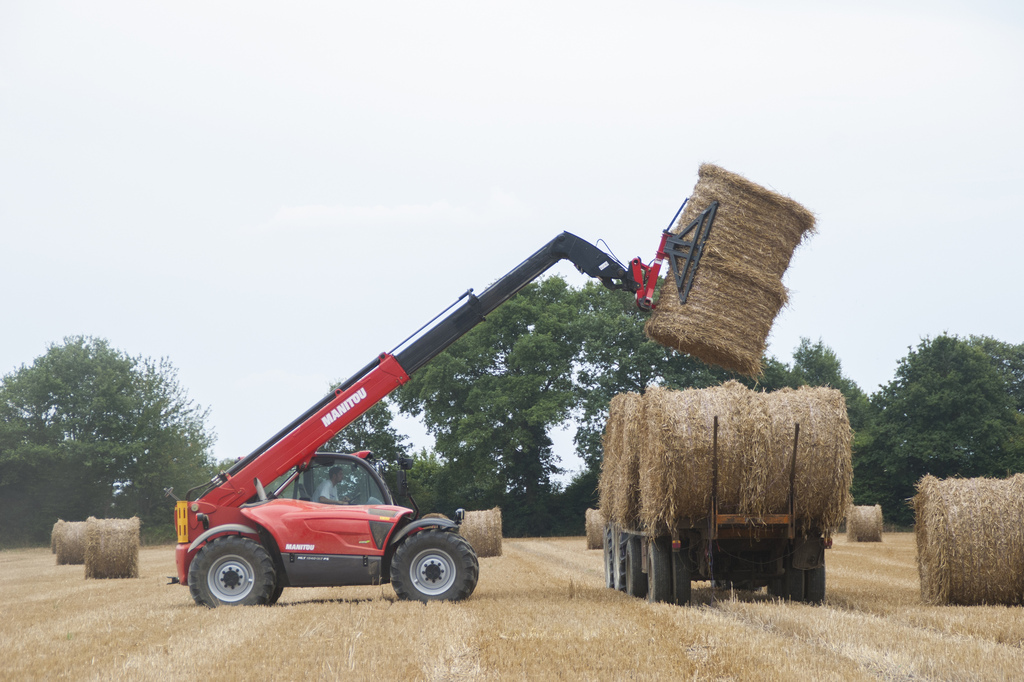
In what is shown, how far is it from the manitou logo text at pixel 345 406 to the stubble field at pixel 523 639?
2.08 m

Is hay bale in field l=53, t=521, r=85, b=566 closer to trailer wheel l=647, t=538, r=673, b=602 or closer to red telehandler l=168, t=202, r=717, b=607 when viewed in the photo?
red telehandler l=168, t=202, r=717, b=607

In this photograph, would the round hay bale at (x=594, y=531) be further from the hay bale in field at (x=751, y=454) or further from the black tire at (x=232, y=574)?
the hay bale in field at (x=751, y=454)

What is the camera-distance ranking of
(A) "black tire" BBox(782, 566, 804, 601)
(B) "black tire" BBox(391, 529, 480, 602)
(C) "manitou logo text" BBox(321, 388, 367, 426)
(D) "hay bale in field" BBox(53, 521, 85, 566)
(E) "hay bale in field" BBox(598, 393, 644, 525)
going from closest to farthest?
(A) "black tire" BBox(782, 566, 804, 601) → (B) "black tire" BBox(391, 529, 480, 602) → (E) "hay bale in field" BBox(598, 393, 644, 525) → (C) "manitou logo text" BBox(321, 388, 367, 426) → (D) "hay bale in field" BBox(53, 521, 85, 566)

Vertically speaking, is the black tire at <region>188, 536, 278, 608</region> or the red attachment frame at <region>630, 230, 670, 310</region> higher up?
the red attachment frame at <region>630, 230, 670, 310</region>

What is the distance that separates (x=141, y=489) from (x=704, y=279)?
39.0 metres

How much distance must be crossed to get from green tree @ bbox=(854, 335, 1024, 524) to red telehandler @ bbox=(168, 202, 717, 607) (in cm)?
3116

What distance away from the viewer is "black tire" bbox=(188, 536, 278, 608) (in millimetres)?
10305

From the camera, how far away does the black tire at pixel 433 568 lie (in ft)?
33.8

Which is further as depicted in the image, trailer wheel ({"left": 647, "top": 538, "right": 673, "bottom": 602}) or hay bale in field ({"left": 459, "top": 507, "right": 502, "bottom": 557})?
hay bale in field ({"left": 459, "top": 507, "right": 502, "bottom": 557})

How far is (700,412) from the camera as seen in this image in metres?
9.41

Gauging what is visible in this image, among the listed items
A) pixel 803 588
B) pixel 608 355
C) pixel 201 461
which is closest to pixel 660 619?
pixel 803 588

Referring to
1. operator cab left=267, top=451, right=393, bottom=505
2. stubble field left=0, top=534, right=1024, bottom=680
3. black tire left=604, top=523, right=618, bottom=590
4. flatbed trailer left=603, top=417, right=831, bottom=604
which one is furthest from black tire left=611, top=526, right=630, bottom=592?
operator cab left=267, top=451, right=393, bottom=505

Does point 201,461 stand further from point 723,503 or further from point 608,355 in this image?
point 723,503

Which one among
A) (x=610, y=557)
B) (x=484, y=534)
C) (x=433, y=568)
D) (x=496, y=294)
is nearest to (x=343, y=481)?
(x=433, y=568)
